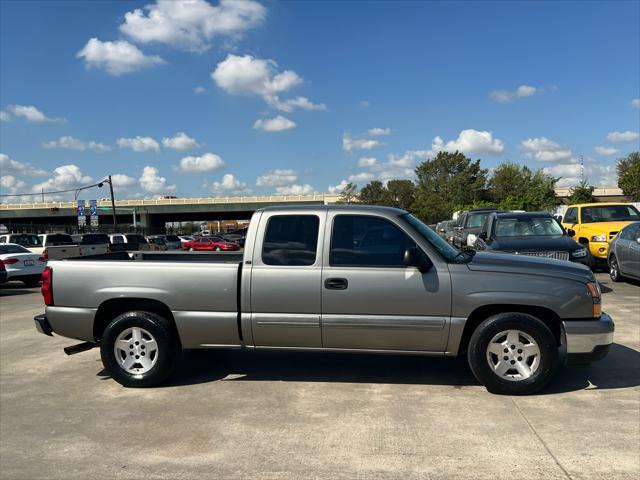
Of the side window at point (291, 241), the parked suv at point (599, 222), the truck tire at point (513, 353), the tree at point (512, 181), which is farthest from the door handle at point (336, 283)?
the tree at point (512, 181)

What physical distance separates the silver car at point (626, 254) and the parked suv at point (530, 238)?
1383 mm

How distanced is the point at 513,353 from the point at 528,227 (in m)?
7.26

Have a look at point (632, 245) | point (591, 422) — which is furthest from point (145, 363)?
point (632, 245)

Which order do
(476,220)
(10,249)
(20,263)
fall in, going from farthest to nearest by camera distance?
(476,220)
(10,249)
(20,263)

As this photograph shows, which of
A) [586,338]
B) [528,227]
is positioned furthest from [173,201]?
[586,338]

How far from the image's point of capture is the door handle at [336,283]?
494 cm

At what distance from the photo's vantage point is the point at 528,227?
1144 cm

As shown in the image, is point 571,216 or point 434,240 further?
point 571,216

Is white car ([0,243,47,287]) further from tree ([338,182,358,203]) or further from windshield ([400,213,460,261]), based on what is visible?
tree ([338,182,358,203])

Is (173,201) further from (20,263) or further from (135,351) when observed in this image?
(135,351)

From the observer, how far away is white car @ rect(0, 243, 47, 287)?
15.0 m

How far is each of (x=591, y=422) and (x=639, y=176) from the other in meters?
47.3

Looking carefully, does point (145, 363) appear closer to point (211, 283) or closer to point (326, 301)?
point (211, 283)

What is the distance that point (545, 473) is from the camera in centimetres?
348
